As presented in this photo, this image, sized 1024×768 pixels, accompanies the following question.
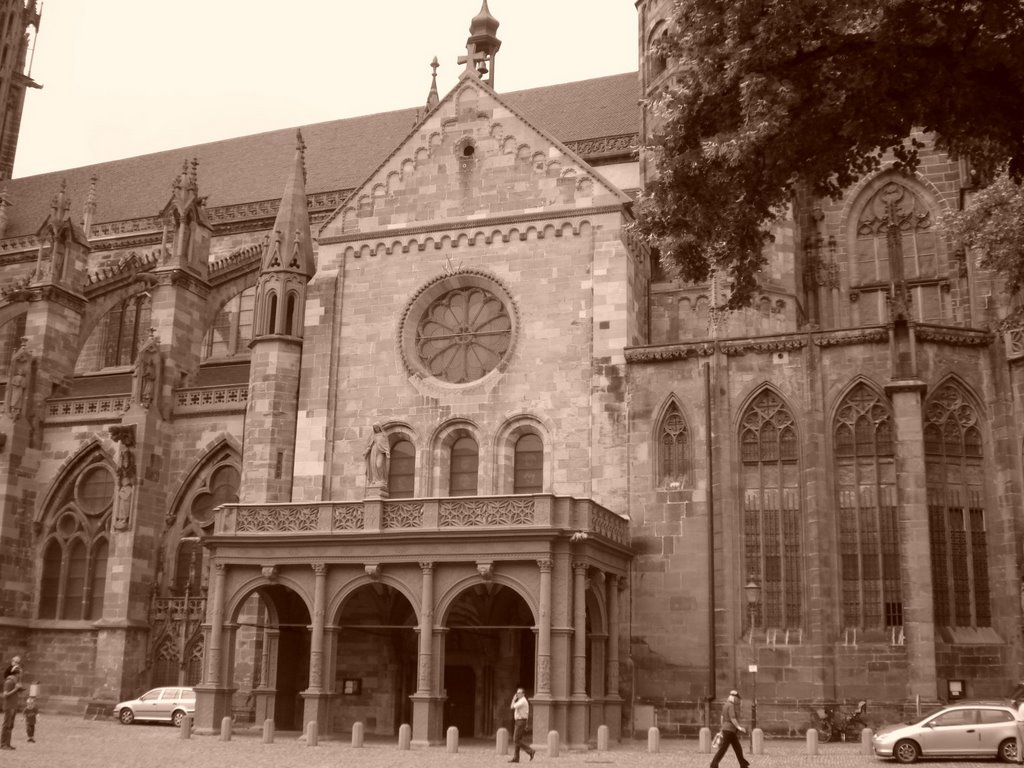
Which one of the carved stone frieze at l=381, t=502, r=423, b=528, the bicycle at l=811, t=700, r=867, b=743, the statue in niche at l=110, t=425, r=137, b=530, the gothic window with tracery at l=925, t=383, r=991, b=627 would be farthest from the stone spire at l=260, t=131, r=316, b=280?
the bicycle at l=811, t=700, r=867, b=743

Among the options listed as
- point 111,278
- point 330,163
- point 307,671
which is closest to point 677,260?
point 307,671

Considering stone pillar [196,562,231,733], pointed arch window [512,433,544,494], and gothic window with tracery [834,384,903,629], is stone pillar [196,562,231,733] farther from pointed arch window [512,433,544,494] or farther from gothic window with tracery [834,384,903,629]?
gothic window with tracery [834,384,903,629]

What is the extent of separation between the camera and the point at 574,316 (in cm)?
3023

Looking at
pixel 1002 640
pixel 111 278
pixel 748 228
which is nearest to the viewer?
pixel 748 228

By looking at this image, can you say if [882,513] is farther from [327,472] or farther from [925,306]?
[327,472]

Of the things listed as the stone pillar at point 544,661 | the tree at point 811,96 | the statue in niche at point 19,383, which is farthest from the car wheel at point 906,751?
the statue in niche at point 19,383

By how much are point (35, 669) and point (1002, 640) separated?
1057 inches

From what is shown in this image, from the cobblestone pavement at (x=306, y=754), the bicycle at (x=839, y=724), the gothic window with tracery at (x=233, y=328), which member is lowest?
the cobblestone pavement at (x=306, y=754)

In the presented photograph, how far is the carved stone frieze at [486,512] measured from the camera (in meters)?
25.3

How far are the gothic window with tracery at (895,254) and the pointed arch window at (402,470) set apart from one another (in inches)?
508

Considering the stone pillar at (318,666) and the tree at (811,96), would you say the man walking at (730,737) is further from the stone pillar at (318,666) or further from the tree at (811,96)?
the stone pillar at (318,666)

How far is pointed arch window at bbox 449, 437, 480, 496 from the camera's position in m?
30.5

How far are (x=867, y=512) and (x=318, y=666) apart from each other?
12.9m

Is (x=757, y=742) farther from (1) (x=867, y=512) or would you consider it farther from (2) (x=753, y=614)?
(1) (x=867, y=512)
